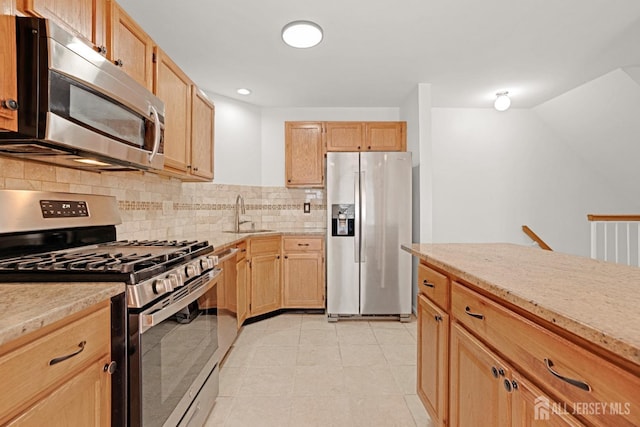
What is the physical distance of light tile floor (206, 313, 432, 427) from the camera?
70.7 inches

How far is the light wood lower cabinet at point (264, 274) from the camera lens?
3195 mm

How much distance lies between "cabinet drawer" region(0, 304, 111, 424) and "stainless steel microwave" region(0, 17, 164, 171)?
0.65 m

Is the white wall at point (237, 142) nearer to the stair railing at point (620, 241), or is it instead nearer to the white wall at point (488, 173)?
the white wall at point (488, 173)

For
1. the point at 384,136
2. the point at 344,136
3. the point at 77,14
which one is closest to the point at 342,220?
the point at 344,136

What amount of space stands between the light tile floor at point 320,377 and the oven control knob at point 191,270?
2.92ft

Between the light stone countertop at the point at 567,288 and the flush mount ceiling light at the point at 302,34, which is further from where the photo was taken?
the flush mount ceiling light at the point at 302,34

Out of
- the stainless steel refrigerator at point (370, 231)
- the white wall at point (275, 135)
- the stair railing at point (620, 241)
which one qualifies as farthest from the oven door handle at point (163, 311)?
the stair railing at point (620, 241)

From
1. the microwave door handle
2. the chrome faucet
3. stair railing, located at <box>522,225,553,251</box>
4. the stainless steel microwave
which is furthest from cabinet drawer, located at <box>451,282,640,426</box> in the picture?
stair railing, located at <box>522,225,553,251</box>

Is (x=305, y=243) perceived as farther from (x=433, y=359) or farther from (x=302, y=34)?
(x=433, y=359)

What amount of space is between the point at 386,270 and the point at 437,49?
6.87 feet

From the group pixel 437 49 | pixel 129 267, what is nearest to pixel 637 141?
pixel 437 49

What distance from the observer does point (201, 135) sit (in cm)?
277

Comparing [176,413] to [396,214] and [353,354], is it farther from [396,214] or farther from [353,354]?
[396,214]

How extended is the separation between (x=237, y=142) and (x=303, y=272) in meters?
1.74
